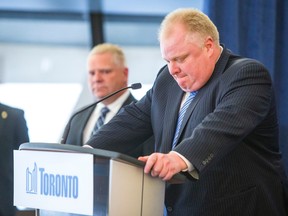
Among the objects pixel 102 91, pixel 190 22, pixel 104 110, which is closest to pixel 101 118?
pixel 104 110

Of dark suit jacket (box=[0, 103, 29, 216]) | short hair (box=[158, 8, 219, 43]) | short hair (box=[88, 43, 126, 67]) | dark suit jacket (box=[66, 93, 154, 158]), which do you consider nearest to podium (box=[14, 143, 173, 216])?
short hair (box=[158, 8, 219, 43])

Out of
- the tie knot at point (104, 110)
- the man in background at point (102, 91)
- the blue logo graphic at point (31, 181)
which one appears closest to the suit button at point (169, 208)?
the blue logo graphic at point (31, 181)

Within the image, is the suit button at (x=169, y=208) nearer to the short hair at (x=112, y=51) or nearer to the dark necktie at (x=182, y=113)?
the dark necktie at (x=182, y=113)

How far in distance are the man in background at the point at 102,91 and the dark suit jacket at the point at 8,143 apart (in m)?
0.43

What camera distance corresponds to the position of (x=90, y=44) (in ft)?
16.6

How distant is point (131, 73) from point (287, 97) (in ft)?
7.37

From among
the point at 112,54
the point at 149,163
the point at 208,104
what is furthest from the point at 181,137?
the point at 112,54

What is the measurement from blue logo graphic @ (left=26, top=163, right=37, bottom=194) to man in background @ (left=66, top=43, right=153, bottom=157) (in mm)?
1433

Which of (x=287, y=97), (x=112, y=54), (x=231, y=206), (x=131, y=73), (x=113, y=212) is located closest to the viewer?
(x=113, y=212)

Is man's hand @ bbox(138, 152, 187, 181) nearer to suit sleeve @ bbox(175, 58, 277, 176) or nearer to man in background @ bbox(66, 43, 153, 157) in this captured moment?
suit sleeve @ bbox(175, 58, 277, 176)

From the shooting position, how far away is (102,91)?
3201 mm

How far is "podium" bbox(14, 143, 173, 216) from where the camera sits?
1.37 meters

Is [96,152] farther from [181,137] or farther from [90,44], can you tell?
[90,44]

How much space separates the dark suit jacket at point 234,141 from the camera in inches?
61.4
